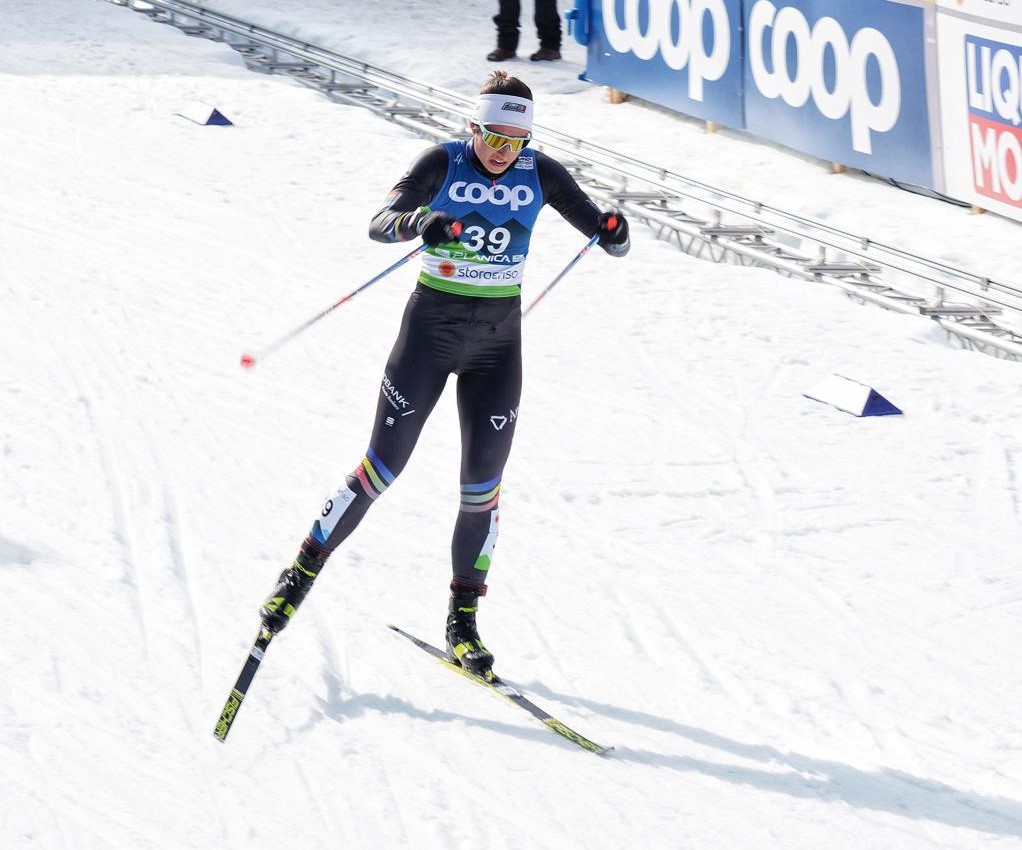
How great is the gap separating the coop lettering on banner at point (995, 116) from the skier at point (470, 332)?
5446 mm

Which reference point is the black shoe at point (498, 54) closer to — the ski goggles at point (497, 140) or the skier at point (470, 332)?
the skier at point (470, 332)

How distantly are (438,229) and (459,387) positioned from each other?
0.75 metres

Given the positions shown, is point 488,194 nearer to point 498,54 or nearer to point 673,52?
point 673,52

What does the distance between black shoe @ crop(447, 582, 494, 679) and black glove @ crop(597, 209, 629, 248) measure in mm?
1319

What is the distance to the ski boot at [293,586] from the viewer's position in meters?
4.91

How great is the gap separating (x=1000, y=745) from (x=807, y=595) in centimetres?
118

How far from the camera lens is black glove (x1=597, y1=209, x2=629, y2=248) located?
512 cm

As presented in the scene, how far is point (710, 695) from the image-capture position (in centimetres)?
507

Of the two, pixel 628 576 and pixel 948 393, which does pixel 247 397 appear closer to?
pixel 628 576

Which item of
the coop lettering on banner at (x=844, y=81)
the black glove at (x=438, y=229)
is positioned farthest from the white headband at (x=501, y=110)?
the coop lettering on banner at (x=844, y=81)

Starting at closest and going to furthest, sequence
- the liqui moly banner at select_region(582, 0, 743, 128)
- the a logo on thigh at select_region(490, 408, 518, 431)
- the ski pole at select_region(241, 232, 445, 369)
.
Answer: the ski pole at select_region(241, 232, 445, 369) < the a logo on thigh at select_region(490, 408, 518, 431) < the liqui moly banner at select_region(582, 0, 743, 128)

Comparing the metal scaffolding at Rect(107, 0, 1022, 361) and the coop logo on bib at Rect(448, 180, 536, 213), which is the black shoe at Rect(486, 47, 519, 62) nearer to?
the metal scaffolding at Rect(107, 0, 1022, 361)

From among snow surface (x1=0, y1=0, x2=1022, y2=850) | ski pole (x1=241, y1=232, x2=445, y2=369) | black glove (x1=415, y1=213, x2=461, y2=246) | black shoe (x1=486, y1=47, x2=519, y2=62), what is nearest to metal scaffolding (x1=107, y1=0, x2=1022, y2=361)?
snow surface (x1=0, y1=0, x2=1022, y2=850)

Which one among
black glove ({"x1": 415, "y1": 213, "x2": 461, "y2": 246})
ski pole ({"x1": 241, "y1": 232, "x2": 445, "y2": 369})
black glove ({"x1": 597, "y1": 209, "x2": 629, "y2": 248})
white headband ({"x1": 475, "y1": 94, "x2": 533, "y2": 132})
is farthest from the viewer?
black glove ({"x1": 597, "y1": 209, "x2": 629, "y2": 248})
